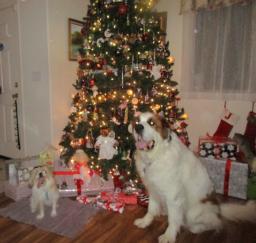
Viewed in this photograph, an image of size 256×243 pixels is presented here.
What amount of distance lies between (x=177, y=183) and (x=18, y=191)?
5.70ft

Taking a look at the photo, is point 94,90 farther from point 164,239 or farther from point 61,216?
point 164,239

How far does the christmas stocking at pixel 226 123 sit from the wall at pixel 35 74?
7.42 ft

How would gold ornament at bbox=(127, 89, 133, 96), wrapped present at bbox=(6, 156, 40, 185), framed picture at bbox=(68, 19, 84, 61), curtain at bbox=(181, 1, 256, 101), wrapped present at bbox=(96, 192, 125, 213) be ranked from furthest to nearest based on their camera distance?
framed picture at bbox=(68, 19, 84, 61)
curtain at bbox=(181, 1, 256, 101)
wrapped present at bbox=(6, 156, 40, 185)
gold ornament at bbox=(127, 89, 133, 96)
wrapped present at bbox=(96, 192, 125, 213)

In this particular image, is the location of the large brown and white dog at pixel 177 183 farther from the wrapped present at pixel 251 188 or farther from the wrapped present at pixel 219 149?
the wrapped present at pixel 219 149

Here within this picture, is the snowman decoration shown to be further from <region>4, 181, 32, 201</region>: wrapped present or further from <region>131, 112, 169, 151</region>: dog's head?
<region>4, 181, 32, 201</region>: wrapped present

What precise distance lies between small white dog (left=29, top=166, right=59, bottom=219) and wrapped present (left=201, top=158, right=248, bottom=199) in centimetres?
171

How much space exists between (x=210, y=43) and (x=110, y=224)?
254cm

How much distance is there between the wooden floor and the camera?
2068 millimetres

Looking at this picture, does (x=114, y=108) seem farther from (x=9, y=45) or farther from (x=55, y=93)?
(x=9, y=45)

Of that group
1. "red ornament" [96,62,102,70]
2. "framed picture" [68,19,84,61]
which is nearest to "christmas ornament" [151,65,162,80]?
"red ornament" [96,62,102,70]

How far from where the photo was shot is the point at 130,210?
255 centimetres

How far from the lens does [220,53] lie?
3.31 m

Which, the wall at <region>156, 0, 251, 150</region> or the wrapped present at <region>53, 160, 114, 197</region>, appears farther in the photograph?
the wall at <region>156, 0, 251, 150</region>

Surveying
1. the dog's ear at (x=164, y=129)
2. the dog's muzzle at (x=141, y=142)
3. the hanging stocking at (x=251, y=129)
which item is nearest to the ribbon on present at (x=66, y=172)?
the dog's muzzle at (x=141, y=142)
